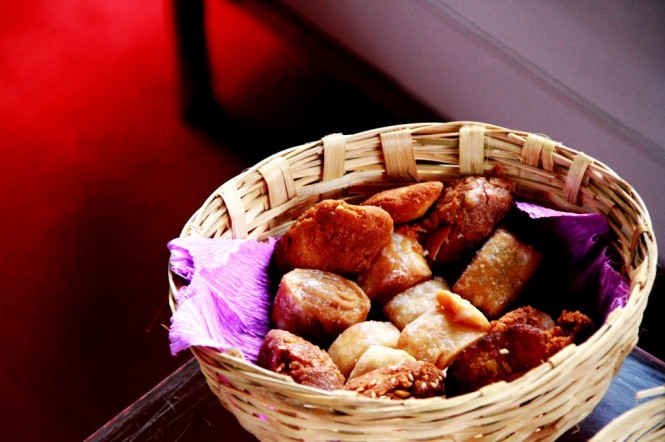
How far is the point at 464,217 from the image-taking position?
1.13 metres


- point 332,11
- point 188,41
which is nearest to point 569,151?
point 332,11

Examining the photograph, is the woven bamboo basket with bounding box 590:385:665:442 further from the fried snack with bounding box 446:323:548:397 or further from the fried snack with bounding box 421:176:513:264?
the fried snack with bounding box 421:176:513:264

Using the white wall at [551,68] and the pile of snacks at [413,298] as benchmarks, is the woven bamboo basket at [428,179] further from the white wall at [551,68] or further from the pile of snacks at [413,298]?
the white wall at [551,68]

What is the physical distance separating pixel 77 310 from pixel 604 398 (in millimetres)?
1384

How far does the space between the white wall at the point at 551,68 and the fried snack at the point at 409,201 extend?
26.4 inches

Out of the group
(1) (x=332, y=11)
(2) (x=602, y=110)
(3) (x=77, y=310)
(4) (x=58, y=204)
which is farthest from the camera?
(1) (x=332, y=11)

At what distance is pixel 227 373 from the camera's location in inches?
33.1

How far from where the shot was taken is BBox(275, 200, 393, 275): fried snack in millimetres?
1081

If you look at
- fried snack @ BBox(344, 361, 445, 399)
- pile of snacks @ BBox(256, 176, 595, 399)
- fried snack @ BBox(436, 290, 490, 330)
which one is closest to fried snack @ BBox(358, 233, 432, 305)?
pile of snacks @ BBox(256, 176, 595, 399)

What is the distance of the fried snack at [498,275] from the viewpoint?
3.51 feet

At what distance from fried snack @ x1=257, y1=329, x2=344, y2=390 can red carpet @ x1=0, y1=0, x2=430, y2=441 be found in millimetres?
831

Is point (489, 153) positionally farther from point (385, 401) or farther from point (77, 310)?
point (77, 310)

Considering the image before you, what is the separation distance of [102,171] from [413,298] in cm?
154

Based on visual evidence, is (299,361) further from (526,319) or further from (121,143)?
(121,143)
